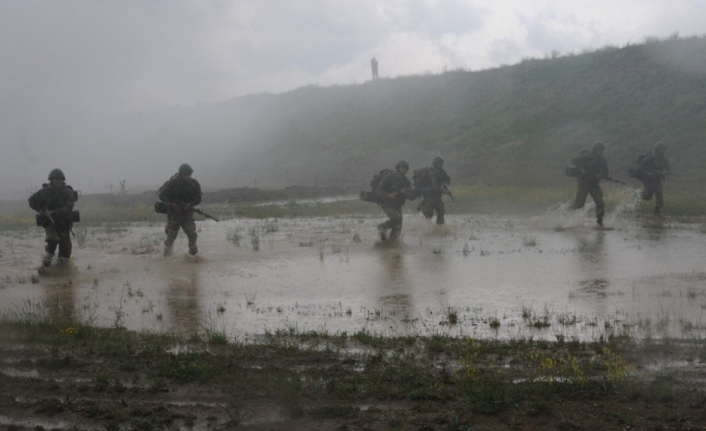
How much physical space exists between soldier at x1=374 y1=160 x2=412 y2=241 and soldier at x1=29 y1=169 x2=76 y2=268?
6159mm

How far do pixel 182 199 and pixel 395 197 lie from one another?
4.40 m

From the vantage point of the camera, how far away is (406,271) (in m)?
13.0

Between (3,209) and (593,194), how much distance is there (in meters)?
26.5

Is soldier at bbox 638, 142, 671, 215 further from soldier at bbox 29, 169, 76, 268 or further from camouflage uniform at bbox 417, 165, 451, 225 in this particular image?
soldier at bbox 29, 169, 76, 268

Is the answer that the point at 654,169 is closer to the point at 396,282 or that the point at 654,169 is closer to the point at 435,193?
the point at 435,193

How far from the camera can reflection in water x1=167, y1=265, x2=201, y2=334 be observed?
9039 millimetres

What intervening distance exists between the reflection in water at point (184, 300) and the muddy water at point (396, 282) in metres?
0.03

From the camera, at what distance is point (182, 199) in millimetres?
15320

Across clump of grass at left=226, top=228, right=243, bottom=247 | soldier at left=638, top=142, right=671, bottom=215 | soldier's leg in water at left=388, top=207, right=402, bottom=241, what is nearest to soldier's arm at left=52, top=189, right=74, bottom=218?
clump of grass at left=226, top=228, right=243, bottom=247

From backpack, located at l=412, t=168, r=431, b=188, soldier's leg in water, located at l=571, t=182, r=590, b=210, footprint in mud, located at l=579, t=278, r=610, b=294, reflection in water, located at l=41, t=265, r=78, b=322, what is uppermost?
backpack, located at l=412, t=168, r=431, b=188

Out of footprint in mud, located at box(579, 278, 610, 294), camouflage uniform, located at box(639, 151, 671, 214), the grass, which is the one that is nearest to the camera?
the grass

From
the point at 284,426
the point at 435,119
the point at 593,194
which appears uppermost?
the point at 435,119

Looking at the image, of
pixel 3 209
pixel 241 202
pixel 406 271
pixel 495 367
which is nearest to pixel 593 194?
pixel 406 271

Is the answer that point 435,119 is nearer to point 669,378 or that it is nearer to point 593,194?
point 593,194
